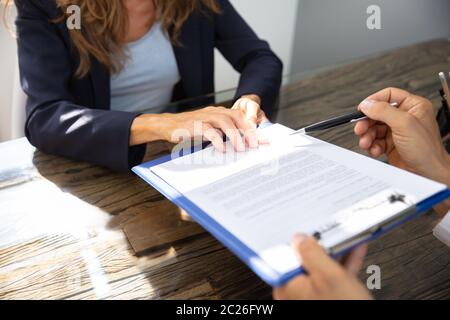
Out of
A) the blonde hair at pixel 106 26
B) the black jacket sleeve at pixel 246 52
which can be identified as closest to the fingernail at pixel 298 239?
the black jacket sleeve at pixel 246 52

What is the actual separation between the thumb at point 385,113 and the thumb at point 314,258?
30 cm

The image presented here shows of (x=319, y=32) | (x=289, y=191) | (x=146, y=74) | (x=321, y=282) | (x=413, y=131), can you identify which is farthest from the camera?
(x=319, y=32)

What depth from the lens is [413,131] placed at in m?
0.57

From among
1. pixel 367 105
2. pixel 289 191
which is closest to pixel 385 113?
pixel 367 105

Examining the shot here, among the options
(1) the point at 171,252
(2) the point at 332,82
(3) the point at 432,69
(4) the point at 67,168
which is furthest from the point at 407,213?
(3) the point at 432,69

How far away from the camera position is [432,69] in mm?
1122

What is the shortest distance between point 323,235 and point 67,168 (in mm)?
498

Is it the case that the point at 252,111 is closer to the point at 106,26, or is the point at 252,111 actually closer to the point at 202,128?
the point at 202,128

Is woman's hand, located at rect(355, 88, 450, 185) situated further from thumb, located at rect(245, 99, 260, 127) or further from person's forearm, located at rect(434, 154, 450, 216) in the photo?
thumb, located at rect(245, 99, 260, 127)

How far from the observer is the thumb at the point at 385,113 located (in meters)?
0.57

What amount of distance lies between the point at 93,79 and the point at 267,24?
1.39m

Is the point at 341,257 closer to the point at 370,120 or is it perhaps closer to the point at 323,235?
the point at 323,235

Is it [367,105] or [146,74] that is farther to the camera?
[146,74]

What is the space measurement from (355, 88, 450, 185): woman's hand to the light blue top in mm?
513
